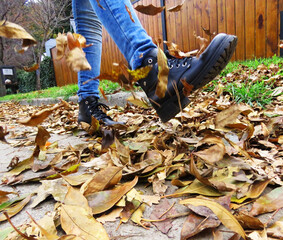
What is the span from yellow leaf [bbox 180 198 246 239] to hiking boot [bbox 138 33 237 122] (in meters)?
0.51

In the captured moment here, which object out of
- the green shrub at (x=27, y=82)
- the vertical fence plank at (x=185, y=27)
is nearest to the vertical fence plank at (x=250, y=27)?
the vertical fence plank at (x=185, y=27)

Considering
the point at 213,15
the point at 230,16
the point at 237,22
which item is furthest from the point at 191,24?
the point at 237,22

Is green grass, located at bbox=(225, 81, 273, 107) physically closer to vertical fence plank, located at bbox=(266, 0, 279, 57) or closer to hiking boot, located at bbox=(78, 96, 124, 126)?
hiking boot, located at bbox=(78, 96, 124, 126)

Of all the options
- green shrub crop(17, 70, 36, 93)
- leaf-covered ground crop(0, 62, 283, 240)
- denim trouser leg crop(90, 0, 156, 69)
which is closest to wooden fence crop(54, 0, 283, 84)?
denim trouser leg crop(90, 0, 156, 69)

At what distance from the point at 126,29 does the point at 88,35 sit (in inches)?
22.5

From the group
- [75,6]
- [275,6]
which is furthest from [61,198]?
[275,6]

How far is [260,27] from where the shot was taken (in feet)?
13.5

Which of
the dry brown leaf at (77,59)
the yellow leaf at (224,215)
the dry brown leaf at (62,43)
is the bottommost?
the yellow leaf at (224,215)

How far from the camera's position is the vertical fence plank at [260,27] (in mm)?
4047

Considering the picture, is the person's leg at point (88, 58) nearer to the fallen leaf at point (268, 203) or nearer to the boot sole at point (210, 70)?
the boot sole at point (210, 70)

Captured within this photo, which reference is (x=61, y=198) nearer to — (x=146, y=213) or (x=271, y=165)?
(x=146, y=213)

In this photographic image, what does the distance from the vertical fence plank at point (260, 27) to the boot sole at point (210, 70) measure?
3.88m

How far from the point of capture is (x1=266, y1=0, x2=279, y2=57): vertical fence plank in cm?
391

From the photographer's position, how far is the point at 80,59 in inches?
17.7
